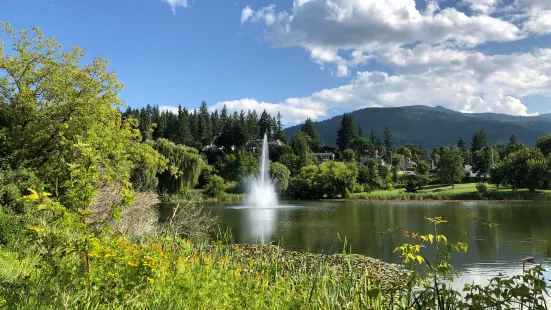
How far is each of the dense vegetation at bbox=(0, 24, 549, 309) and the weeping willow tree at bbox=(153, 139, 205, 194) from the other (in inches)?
4.7

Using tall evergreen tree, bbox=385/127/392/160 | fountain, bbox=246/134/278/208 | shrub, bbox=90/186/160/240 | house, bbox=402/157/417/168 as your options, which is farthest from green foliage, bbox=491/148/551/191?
tall evergreen tree, bbox=385/127/392/160

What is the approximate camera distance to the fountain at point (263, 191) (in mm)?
42656

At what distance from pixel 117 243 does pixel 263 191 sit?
45712 mm

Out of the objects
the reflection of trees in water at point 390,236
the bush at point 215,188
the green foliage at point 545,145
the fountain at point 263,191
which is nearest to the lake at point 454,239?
the reflection of trees in water at point 390,236

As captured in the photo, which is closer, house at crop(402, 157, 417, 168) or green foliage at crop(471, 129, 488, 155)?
green foliage at crop(471, 129, 488, 155)

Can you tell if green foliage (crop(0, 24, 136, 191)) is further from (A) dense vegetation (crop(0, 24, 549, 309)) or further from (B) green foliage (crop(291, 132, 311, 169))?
(B) green foliage (crop(291, 132, 311, 169))

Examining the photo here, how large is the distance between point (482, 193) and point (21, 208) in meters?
49.7

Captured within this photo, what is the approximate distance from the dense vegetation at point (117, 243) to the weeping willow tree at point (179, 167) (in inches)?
4.7

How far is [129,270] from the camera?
4289 millimetres

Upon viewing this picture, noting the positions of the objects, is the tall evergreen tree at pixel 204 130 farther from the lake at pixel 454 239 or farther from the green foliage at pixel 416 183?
the lake at pixel 454 239

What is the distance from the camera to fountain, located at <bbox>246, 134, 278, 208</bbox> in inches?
1679

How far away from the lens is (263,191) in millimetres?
49500

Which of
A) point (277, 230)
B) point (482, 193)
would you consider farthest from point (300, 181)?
point (277, 230)

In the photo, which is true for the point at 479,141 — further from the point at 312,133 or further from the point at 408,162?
the point at 312,133
